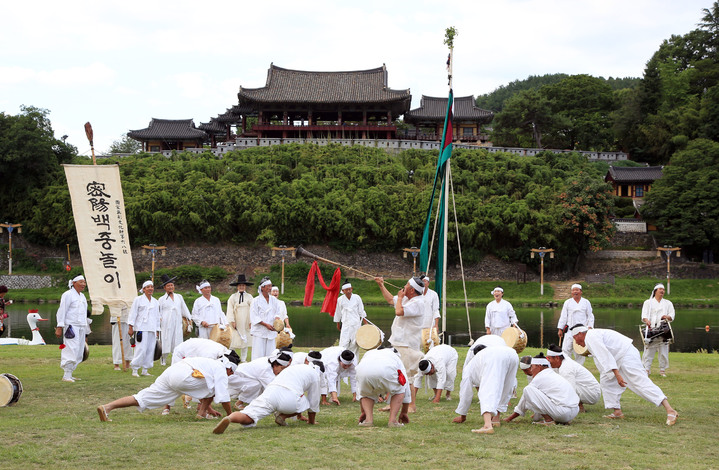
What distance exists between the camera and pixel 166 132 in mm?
64688

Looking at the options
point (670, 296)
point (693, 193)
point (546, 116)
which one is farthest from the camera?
point (546, 116)

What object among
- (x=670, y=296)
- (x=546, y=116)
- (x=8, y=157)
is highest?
(x=546, y=116)

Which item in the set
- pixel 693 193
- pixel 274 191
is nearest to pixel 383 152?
pixel 274 191

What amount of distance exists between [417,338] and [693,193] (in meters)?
43.6

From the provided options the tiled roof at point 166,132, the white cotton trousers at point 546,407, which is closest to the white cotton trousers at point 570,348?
the white cotton trousers at point 546,407

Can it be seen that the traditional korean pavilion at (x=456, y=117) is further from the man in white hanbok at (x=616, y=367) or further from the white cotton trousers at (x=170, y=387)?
the white cotton trousers at (x=170, y=387)

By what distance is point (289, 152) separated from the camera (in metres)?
55.6

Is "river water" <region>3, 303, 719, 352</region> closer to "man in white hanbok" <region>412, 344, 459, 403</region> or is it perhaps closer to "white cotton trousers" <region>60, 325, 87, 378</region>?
"white cotton trousers" <region>60, 325, 87, 378</region>

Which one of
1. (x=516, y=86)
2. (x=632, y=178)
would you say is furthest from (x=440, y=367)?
(x=516, y=86)

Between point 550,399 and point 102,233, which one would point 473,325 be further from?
point 550,399

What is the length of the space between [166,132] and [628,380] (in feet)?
200

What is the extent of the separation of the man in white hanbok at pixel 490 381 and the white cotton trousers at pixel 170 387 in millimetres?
3292

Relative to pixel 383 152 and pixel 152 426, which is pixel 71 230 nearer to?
pixel 383 152

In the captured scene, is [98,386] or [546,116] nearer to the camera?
[98,386]
